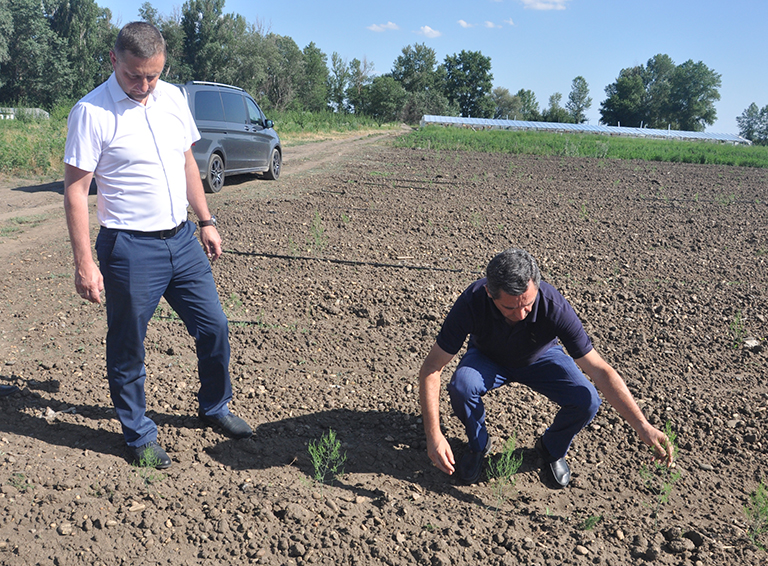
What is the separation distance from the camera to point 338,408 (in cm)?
376

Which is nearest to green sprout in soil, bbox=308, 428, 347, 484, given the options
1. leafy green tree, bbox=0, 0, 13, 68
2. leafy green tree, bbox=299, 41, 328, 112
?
leafy green tree, bbox=0, 0, 13, 68

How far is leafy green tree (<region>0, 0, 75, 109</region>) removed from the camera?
140 ft

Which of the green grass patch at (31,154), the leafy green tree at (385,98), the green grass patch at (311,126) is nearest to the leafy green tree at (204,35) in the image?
the green grass patch at (311,126)

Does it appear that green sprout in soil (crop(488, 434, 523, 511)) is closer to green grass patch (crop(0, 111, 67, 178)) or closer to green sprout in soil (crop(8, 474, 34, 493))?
green sprout in soil (crop(8, 474, 34, 493))

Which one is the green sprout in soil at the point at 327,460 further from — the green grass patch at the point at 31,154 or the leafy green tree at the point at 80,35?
the leafy green tree at the point at 80,35

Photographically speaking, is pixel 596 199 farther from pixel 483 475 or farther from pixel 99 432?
pixel 99 432

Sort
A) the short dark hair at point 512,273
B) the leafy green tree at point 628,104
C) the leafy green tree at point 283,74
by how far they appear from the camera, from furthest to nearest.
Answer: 1. the leafy green tree at point 628,104
2. the leafy green tree at point 283,74
3. the short dark hair at point 512,273

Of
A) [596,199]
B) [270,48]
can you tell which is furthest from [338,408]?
[270,48]

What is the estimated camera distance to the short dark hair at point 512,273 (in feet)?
8.38

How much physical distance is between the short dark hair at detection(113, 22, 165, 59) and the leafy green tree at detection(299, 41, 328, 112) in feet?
198

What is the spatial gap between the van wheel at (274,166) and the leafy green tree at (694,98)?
283 ft

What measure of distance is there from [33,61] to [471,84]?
2381 inches

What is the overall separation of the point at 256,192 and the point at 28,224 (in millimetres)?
3882

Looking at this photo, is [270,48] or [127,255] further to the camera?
[270,48]
